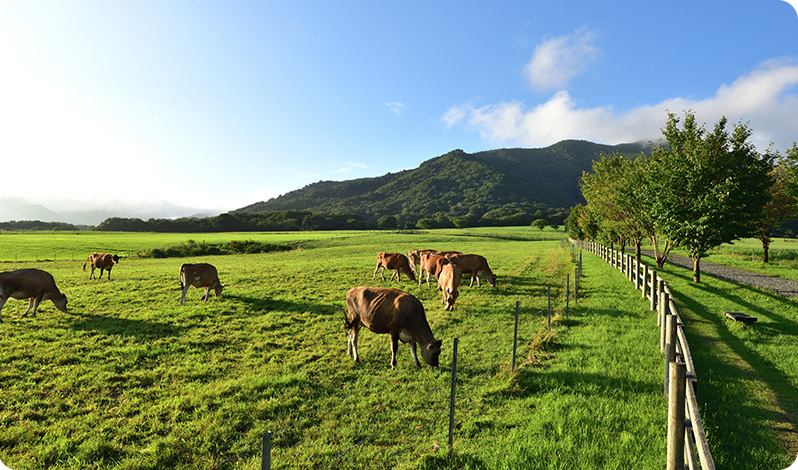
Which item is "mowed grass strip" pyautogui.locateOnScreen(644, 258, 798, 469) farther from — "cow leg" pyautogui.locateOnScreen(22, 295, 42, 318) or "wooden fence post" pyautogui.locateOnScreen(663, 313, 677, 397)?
"cow leg" pyautogui.locateOnScreen(22, 295, 42, 318)

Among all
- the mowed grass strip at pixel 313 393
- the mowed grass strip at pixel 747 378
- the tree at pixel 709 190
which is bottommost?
the mowed grass strip at pixel 313 393

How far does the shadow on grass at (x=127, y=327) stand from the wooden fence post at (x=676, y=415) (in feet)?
39.5

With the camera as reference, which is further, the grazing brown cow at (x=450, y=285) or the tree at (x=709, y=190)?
the tree at (x=709, y=190)

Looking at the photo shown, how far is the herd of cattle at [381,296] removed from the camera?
26.6 feet

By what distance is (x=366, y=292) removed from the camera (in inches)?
356

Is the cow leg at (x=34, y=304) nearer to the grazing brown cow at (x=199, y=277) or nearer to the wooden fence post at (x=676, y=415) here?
the grazing brown cow at (x=199, y=277)

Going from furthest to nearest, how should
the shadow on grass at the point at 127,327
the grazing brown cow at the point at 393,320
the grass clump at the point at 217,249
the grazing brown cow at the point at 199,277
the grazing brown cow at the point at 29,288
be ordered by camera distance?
the grass clump at the point at 217,249 → the grazing brown cow at the point at 199,277 → the grazing brown cow at the point at 29,288 → the shadow on grass at the point at 127,327 → the grazing brown cow at the point at 393,320

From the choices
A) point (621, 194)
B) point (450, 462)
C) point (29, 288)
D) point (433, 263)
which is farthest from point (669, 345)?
point (621, 194)

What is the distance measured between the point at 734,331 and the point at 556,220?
128660mm

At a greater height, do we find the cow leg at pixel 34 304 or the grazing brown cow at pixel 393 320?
the grazing brown cow at pixel 393 320

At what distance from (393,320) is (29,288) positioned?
13.6m

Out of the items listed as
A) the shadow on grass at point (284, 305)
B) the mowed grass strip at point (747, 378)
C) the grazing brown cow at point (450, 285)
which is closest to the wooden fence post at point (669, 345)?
the mowed grass strip at point (747, 378)

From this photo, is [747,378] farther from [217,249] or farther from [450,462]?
[217,249]

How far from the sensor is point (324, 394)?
6.86m
